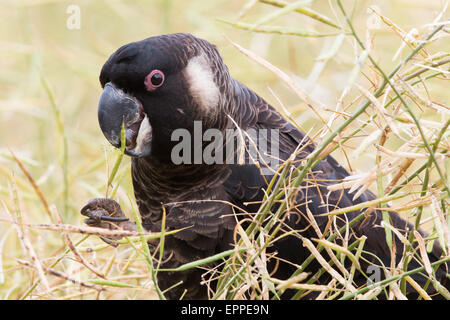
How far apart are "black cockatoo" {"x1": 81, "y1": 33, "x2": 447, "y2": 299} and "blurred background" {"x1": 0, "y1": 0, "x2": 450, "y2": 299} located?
781 millimetres

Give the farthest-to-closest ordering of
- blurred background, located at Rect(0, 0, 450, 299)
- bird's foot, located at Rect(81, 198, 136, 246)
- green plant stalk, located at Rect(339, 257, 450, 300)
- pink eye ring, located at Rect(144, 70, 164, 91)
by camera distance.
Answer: blurred background, located at Rect(0, 0, 450, 299)
bird's foot, located at Rect(81, 198, 136, 246)
pink eye ring, located at Rect(144, 70, 164, 91)
green plant stalk, located at Rect(339, 257, 450, 300)

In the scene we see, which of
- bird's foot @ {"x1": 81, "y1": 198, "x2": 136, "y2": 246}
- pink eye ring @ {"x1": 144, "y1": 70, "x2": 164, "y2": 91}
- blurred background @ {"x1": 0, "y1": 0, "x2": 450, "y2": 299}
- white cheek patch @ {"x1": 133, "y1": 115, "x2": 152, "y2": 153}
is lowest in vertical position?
bird's foot @ {"x1": 81, "y1": 198, "x2": 136, "y2": 246}

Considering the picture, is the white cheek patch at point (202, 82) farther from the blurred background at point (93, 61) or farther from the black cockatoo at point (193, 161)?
the blurred background at point (93, 61)

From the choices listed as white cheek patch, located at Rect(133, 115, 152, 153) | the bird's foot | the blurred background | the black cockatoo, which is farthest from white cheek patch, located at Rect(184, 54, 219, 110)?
the blurred background

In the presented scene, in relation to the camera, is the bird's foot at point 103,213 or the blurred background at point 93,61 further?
the blurred background at point 93,61

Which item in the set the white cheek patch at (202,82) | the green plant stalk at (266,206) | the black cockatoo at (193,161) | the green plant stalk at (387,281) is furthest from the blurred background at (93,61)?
the green plant stalk at (387,281)

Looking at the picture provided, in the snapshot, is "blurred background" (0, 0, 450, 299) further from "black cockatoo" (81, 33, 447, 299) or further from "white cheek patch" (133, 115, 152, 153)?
"white cheek patch" (133, 115, 152, 153)

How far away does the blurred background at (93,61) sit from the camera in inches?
133

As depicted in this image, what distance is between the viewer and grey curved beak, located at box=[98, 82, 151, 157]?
1.92 meters

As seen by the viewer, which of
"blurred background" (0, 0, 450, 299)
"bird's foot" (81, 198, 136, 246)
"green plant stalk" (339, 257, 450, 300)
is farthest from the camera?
"blurred background" (0, 0, 450, 299)

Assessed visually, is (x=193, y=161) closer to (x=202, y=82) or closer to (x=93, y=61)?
(x=202, y=82)

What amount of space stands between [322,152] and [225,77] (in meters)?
0.69

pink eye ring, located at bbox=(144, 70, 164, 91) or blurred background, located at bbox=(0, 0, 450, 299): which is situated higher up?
blurred background, located at bbox=(0, 0, 450, 299)
